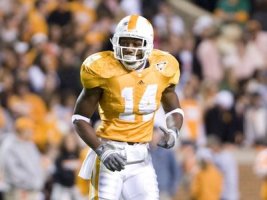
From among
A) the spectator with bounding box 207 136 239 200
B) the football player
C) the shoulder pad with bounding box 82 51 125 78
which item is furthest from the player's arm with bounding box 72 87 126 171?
the spectator with bounding box 207 136 239 200

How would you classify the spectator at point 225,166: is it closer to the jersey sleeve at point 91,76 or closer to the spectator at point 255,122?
the spectator at point 255,122

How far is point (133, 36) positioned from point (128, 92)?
393mm

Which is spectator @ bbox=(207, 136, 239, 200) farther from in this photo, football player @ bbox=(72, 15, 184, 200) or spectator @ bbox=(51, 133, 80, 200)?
football player @ bbox=(72, 15, 184, 200)

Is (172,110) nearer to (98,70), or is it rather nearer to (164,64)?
(164,64)

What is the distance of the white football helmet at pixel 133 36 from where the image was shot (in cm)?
921

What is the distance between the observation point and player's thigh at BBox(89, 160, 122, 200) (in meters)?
9.23

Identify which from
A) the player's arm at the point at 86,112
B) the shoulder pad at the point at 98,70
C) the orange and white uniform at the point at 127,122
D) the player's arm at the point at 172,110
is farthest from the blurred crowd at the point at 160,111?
the shoulder pad at the point at 98,70

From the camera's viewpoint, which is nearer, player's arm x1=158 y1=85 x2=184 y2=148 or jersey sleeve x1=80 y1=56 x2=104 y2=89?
jersey sleeve x1=80 y1=56 x2=104 y2=89

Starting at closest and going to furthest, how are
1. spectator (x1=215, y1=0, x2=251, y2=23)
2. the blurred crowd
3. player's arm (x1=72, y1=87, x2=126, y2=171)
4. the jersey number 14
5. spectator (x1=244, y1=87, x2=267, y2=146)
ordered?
player's arm (x1=72, y1=87, x2=126, y2=171) < the jersey number 14 < the blurred crowd < spectator (x1=244, y1=87, x2=267, y2=146) < spectator (x1=215, y1=0, x2=251, y2=23)

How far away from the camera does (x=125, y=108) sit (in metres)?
9.30

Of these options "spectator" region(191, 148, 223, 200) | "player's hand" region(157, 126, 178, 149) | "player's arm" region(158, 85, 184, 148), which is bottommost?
"spectator" region(191, 148, 223, 200)

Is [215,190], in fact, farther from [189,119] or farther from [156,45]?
[156,45]

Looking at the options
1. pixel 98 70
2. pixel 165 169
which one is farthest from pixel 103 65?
pixel 165 169

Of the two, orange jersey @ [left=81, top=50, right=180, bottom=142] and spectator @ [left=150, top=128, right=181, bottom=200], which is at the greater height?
orange jersey @ [left=81, top=50, right=180, bottom=142]
